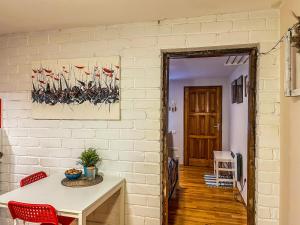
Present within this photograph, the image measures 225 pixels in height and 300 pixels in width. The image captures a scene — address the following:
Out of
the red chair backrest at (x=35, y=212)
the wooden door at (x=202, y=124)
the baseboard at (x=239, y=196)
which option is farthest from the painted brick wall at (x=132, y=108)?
the wooden door at (x=202, y=124)

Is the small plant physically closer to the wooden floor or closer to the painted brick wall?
the painted brick wall

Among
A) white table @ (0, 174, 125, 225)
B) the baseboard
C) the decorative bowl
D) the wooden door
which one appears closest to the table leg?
white table @ (0, 174, 125, 225)

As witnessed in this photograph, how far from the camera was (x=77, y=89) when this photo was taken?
6.94 feet

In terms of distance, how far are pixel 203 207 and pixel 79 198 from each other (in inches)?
83.1

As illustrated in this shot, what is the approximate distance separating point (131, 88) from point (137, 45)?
377 millimetres

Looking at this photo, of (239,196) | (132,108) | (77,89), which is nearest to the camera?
(132,108)

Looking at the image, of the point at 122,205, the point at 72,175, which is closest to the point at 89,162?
the point at 72,175

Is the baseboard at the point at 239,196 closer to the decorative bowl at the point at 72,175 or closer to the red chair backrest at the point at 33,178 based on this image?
the decorative bowl at the point at 72,175

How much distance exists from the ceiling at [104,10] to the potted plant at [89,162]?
115cm

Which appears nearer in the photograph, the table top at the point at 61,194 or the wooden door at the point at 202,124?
the table top at the point at 61,194

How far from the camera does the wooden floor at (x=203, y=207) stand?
2.80m

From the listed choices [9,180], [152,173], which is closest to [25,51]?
[9,180]

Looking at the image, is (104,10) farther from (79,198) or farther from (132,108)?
(79,198)

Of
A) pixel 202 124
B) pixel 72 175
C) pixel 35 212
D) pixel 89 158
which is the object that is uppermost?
pixel 202 124
